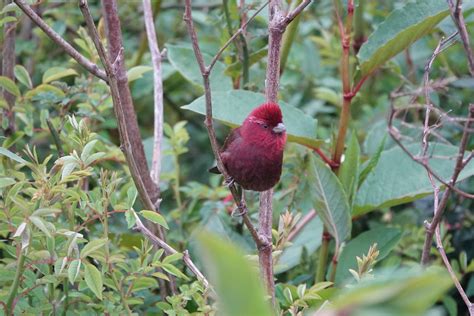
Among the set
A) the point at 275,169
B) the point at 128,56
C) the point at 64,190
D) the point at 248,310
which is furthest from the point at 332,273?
the point at 128,56

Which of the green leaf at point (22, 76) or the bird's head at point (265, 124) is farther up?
the green leaf at point (22, 76)

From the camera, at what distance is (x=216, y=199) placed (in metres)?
3.15

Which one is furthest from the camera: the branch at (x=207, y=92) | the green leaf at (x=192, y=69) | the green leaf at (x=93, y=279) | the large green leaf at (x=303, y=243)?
the green leaf at (x=192, y=69)

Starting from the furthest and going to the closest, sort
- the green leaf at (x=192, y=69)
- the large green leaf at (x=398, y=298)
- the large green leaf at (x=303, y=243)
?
the green leaf at (x=192, y=69) → the large green leaf at (x=303, y=243) → the large green leaf at (x=398, y=298)

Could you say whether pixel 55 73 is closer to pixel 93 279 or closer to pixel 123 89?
pixel 123 89

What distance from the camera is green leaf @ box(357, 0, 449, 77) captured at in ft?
8.21

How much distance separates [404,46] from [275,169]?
573 mm

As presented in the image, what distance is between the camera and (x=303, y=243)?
2.93 meters

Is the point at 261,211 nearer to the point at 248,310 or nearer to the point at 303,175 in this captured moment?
the point at 303,175

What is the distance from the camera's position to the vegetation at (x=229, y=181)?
74.3 inches

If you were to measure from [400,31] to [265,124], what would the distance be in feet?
1.78

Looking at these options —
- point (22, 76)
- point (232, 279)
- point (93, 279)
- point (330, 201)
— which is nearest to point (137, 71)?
point (22, 76)

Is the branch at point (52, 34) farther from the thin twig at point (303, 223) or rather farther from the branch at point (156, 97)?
the thin twig at point (303, 223)

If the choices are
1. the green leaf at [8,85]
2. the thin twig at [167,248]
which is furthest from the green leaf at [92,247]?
the green leaf at [8,85]
